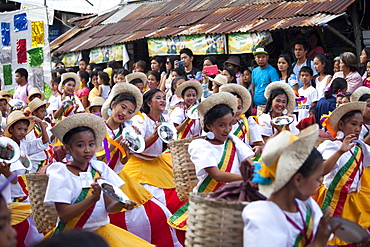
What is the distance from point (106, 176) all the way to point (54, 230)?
1.95ft

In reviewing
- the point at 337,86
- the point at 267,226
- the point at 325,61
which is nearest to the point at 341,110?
the point at 267,226

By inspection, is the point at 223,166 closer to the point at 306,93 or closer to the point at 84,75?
the point at 306,93

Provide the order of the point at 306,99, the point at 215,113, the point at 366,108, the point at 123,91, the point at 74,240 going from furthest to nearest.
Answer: the point at 306,99
the point at 123,91
the point at 366,108
the point at 215,113
the point at 74,240

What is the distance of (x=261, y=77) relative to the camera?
35.8 ft

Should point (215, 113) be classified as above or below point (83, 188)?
above

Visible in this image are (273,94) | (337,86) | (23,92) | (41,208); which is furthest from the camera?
(23,92)

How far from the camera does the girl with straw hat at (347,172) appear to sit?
17.1ft

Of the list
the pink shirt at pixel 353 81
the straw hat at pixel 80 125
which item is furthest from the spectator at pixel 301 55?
the straw hat at pixel 80 125

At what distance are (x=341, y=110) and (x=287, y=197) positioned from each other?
2.28 meters

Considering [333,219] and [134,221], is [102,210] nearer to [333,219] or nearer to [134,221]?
[134,221]

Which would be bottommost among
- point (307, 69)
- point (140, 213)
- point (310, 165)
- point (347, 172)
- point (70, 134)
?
point (140, 213)

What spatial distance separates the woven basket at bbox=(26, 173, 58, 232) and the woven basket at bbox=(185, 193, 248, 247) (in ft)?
6.04

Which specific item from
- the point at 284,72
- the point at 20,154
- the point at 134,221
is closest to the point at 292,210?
the point at 134,221

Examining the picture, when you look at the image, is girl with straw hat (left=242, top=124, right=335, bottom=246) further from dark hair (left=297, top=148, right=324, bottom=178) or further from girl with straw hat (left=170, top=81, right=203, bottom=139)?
girl with straw hat (left=170, top=81, right=203, bottom=139)
